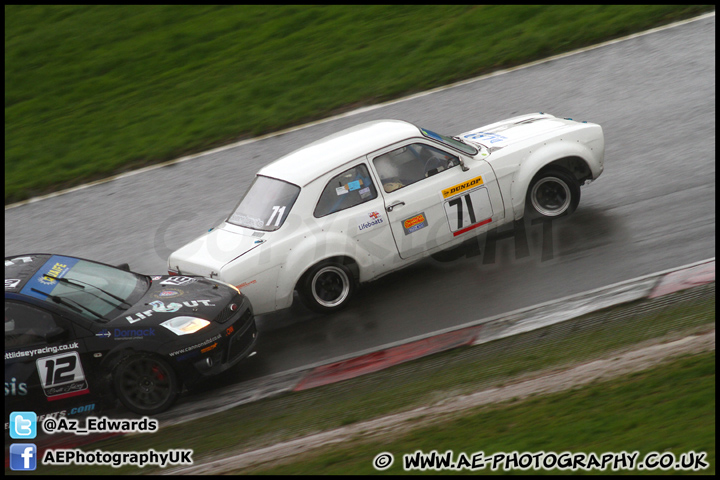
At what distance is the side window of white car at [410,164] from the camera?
8.84 metres

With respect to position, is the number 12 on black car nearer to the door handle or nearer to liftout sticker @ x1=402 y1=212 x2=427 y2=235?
liftout sticker @ x1=402 y1=212 x2=427 y2=235

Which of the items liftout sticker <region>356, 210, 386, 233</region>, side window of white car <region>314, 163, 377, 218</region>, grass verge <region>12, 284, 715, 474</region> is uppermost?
side window of white car <region>314, 163, 377, 218</region>

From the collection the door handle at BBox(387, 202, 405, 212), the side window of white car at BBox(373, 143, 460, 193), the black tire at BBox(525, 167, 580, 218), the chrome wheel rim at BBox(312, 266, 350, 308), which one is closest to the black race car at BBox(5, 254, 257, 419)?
the chrome wheel rim at BBox(312, 266, 350, 308)

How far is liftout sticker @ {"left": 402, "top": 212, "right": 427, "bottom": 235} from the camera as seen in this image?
8758mm

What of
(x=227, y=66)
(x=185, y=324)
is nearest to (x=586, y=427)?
(x=185, y=324)

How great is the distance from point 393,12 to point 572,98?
6.06 metres

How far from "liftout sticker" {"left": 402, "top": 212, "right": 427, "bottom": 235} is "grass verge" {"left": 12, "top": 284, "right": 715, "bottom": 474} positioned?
1731 millimetres

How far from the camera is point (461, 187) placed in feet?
29.2

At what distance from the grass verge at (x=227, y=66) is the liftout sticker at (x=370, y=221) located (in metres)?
6.06

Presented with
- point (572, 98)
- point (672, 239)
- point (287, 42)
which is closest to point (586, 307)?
point (672, 239)

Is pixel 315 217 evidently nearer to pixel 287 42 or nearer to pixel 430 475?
pixel 430 475

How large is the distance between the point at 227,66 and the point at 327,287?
9640 mm

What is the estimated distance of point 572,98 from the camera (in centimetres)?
1321

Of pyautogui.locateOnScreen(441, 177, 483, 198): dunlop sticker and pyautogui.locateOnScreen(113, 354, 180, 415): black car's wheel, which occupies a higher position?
pyautogui.locateOnScreen(441, 177, 483, 198): dunlop sticker
